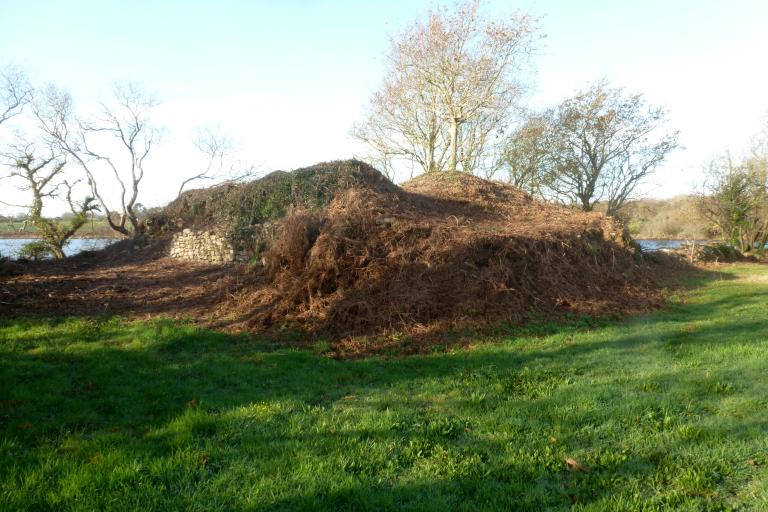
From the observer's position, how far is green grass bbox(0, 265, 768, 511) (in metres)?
2.97

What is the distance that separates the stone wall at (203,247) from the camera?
1372cm

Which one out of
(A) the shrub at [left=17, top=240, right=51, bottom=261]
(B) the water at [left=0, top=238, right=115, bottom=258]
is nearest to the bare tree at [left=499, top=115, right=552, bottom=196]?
(B) the water at [left=0, top=238, right=115, bottom=258]

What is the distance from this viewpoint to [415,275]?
29.4ft

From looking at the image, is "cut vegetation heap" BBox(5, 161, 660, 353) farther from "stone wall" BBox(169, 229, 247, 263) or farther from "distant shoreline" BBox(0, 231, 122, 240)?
"distant shoreline" BBox(0, 231, 122, 240)

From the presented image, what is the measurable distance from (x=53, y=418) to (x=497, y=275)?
25.0ft

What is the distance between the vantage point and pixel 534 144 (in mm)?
26109

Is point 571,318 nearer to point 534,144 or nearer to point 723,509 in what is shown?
point 723,509

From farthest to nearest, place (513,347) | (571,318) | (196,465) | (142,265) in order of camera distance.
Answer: (142,265) → (571,318) → (513,347) → (196,465)

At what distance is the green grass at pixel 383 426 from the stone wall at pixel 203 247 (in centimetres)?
685

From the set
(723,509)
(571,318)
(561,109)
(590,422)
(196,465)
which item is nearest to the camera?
(723,509)

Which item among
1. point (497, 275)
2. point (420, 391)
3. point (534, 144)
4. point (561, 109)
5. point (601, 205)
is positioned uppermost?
point (561, 109)

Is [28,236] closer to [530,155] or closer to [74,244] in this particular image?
[74,244]

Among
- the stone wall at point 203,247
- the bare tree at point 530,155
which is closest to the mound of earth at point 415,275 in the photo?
the stone wall at point 203,247

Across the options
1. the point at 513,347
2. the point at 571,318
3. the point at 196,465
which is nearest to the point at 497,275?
the point at 571,318
